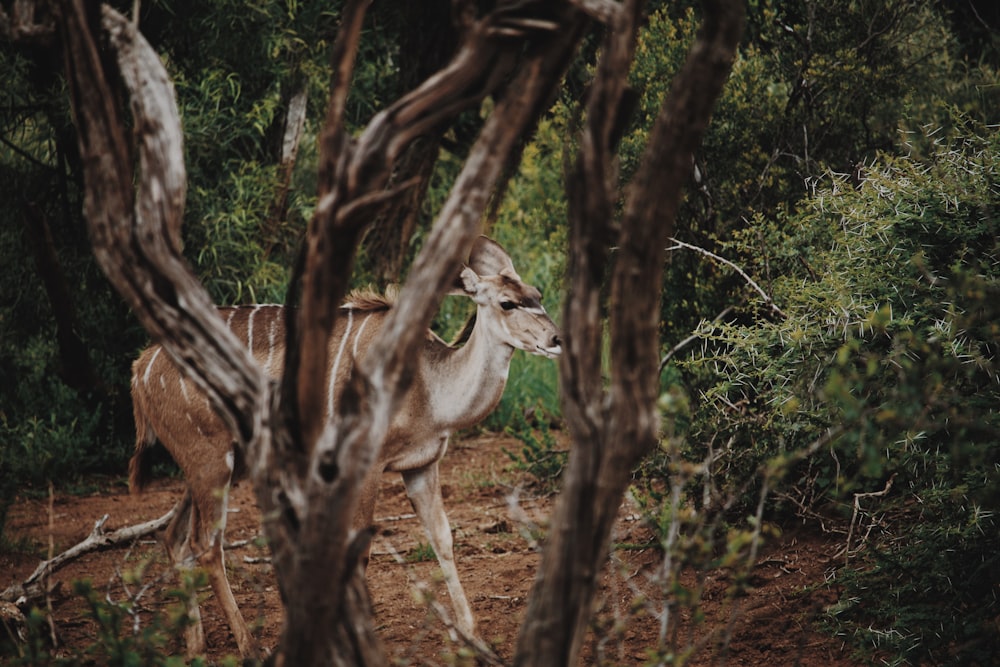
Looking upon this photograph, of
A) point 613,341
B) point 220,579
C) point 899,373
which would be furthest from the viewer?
point 220,579

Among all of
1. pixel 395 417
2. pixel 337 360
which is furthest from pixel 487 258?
pixel 395 417

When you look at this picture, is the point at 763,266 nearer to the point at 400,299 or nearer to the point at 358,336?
the point at 358,336

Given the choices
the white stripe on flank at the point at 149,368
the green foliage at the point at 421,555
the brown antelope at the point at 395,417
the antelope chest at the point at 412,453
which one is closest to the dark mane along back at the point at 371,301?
the brown antelope at the point at 395,417

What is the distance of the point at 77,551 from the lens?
4211 millimetres

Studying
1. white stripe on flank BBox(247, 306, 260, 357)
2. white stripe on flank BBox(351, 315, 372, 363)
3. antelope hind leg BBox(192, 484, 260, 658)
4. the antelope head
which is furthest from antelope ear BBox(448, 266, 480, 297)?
antelope hind leg BBox(192, 484, 260, 658)

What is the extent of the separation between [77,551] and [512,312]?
79.7 inches

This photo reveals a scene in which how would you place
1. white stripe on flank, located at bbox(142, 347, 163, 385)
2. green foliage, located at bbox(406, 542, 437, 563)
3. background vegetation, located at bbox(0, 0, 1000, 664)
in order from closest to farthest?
background vegetation, located at bbox(0, 0, 1000, 664) → white stripe on flank, located at bbox(142, 347, 163, 385) → green foliage, located at bbox(406, 542, 437, 563)

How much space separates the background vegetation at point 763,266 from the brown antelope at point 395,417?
81 centimetres

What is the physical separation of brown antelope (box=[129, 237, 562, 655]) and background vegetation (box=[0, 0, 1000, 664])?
814 mm

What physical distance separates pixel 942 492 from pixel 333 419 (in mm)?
2119

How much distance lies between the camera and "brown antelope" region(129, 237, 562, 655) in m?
4.24

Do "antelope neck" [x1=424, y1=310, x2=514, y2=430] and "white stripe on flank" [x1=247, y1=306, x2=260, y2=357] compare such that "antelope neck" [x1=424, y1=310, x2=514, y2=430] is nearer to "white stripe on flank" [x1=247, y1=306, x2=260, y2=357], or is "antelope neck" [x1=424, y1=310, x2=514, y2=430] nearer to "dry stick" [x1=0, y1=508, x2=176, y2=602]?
"white stripe on flank" [x1=247, y1=306, x2=260, y2=357]

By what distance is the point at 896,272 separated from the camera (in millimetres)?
3697

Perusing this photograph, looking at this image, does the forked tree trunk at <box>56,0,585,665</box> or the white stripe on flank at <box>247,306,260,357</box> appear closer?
the forked tree trunk at <box>56,0,585,665</box>
